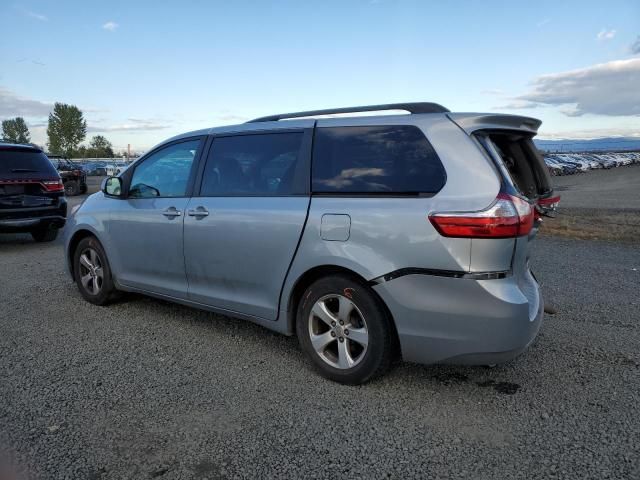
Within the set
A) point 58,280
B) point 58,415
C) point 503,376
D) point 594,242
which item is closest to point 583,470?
point 503,376

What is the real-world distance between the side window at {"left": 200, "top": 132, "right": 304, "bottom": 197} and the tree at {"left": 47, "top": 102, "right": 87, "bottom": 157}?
11304cm

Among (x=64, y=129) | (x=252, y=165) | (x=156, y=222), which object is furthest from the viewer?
(x=64, y=129)

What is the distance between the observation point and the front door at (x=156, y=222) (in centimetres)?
440

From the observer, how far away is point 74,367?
378 cm

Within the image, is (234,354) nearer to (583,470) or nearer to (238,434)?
(238,434)

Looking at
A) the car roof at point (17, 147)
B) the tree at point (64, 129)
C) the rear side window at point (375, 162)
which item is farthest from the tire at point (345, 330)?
the tree at point (64, 129)

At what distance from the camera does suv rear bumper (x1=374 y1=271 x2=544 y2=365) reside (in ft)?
9.77

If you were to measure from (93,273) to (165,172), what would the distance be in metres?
1.44

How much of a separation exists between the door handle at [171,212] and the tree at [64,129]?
11273cm

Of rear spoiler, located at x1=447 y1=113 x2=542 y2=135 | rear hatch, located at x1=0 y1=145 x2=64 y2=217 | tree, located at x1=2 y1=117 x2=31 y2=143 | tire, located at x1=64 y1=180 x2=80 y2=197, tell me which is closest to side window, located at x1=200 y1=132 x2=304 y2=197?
rear spoiler, located at x1=447 y1=113 x2=542 y2=135

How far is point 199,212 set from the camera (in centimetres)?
416

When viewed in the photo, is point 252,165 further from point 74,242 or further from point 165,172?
point 74,242

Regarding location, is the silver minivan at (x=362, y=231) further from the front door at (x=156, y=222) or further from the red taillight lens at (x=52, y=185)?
the red taillight lens at (x=52, y=185)

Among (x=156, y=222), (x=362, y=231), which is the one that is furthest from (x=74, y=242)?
(x=362, y=231)
